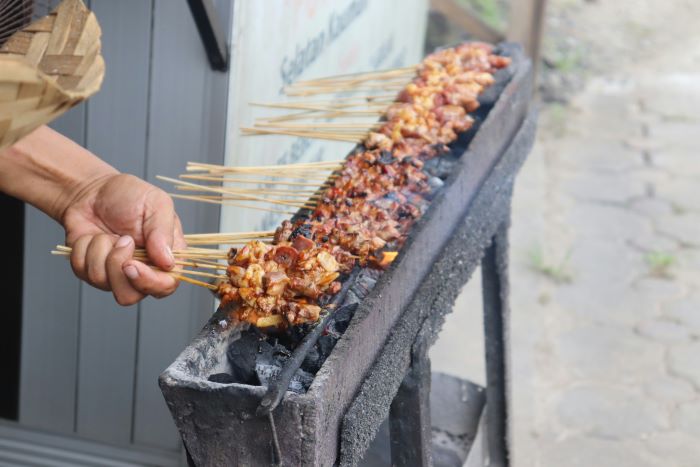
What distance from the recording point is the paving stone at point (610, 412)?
4723 mm

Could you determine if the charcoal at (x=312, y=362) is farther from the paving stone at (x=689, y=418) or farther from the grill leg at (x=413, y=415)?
the paving stone at (x=689, y=418)

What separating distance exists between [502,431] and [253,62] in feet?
5.58

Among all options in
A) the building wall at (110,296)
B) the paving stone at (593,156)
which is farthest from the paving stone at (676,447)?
the paving stone at (593,156)

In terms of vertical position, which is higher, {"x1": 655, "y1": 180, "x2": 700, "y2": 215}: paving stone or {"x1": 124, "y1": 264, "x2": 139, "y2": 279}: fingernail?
{"x1": 124, "y1": 264, "x2": 139, "y2": 279}: fingernail

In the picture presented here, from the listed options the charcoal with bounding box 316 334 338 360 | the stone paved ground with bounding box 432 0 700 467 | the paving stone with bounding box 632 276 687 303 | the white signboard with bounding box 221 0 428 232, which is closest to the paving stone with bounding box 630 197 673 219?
the stone paved ground with bounding box 432 0 700 467

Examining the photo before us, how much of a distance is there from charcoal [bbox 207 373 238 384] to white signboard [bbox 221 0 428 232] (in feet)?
4.46

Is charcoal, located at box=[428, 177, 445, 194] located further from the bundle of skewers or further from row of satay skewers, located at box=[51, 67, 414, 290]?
row of satay skewers, located at box=[51, 67, 414, 290]

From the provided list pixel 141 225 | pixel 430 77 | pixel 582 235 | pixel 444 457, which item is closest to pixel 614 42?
pixel 582 235

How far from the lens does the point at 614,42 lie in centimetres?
993

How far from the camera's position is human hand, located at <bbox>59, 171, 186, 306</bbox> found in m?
2.14

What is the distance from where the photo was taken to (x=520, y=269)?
6102 mm

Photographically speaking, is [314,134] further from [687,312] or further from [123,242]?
[687,312]

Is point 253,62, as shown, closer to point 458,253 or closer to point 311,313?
point 458,253

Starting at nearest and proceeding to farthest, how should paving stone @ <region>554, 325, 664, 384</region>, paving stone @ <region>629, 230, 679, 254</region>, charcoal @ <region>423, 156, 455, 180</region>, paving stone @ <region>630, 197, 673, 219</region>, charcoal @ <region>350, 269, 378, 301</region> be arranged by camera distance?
1. charcoal @ <region>350, 269, 378, 301</region>
2. charcoal @ <region>423, 156, 455, 180</region>
3. paving stone @ <region>554, 325, 664, 384</region>
4. paving stone @ <region>629, 230, 679, 254</region>
5. paving stone @ <region>630, 197, 673, 219</region>
